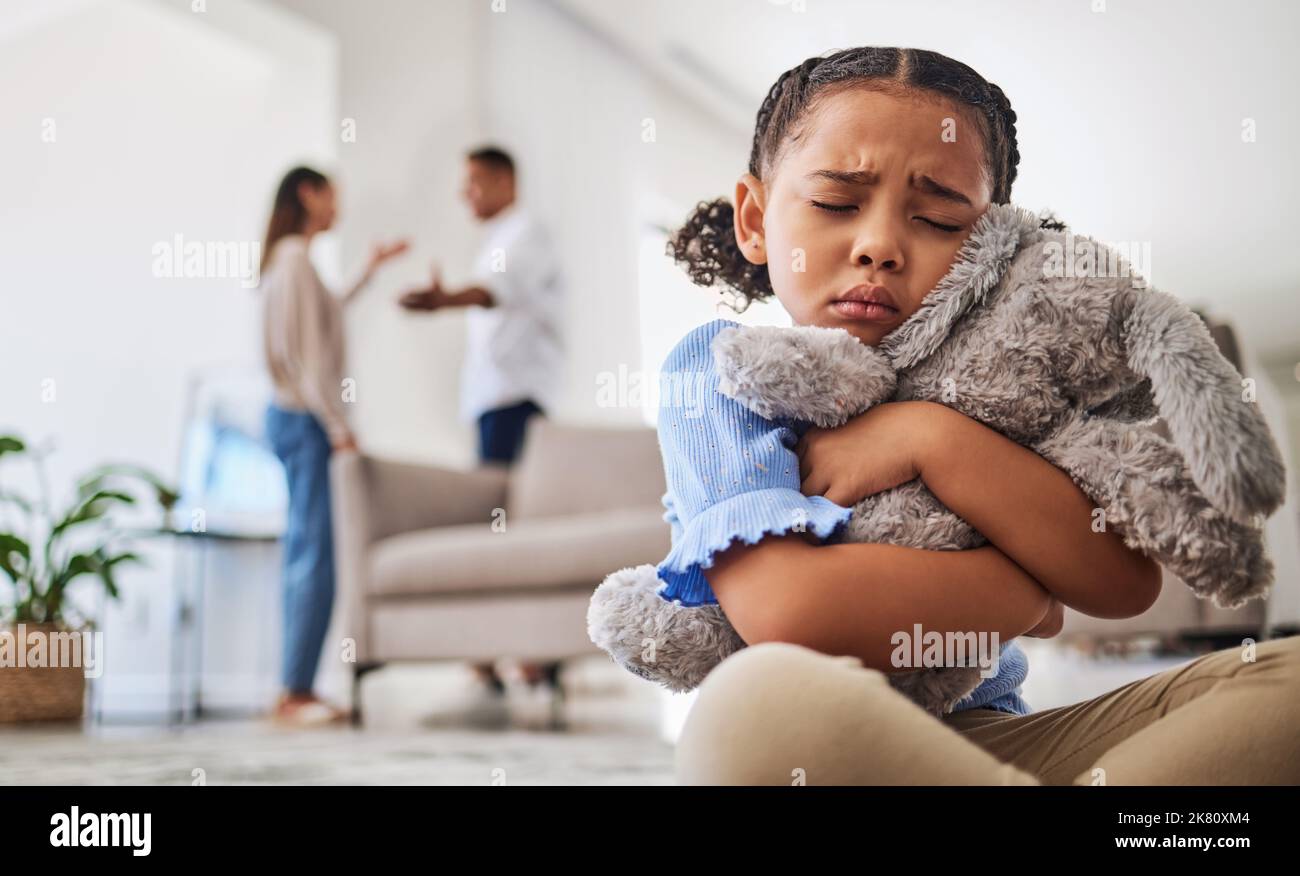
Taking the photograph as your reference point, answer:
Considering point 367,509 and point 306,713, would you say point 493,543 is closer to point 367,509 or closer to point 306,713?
point 367,509

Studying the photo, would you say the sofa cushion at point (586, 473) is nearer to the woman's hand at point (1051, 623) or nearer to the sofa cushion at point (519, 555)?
the sofa cushion at point (519, 555)

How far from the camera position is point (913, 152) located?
1.80 feet

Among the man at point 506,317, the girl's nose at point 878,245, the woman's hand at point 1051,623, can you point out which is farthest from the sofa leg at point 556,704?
the girl's nose at point 878,245

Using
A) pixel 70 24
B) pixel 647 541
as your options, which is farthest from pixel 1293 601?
pixel 70 24

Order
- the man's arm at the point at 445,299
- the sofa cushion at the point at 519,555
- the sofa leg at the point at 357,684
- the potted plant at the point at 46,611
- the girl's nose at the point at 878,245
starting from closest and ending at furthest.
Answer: the girl's nose at the point at 878,245
the sofa cushion at the point at 519,555
the sofa leg at the point at 357,684
the potted plant at the point at 46,611
the man's arm at the point at 445,299

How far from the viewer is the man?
307 cm

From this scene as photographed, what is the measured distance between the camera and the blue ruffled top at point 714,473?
0.49 meters

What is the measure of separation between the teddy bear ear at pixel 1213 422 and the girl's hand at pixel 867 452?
0.38 ft

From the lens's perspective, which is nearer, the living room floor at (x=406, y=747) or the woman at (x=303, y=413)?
the living room floor at (x=406, y=747)

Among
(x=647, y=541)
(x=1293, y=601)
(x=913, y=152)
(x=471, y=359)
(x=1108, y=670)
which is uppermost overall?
(x=471, y=359)

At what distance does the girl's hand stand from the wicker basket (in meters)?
2.51

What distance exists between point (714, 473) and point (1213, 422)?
23 cm
